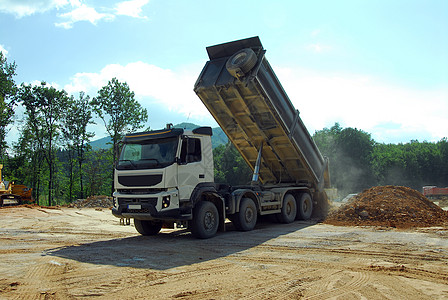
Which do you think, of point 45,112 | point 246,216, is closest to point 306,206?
point 246,216

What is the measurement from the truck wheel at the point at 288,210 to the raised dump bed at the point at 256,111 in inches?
40.0

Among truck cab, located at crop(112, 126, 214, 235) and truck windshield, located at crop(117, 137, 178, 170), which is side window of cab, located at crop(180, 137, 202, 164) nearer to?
truck cab, located at crop(112, 126, 214, 235)

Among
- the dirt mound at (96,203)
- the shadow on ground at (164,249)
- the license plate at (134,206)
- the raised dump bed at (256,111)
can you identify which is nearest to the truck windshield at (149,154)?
the license plate at (134,206)

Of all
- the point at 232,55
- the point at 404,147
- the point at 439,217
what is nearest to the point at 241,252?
the point at 232,55

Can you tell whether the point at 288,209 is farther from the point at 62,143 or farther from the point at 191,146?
the point at 62,143

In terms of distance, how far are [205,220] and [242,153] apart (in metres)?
4.17

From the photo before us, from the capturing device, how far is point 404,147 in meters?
71.4

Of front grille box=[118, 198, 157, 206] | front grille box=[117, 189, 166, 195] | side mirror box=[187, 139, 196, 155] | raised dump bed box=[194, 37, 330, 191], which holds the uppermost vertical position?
raised dump bed box=[194, 37, 330, 191]

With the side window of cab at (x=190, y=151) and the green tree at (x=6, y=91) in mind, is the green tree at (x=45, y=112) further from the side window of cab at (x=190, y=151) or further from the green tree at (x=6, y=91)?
the side window of cab at (x=190, y=151)

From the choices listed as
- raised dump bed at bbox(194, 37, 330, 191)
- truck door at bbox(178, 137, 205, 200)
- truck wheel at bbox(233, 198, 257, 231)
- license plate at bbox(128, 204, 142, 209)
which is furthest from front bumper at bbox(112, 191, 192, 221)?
raised dump bed at bbox(194, 37, 330, 191)

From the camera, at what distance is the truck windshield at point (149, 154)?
9.24 meters

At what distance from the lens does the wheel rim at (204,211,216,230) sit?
9.84 m

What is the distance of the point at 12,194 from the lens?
87.0ft

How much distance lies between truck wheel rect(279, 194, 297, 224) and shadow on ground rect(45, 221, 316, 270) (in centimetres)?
134
